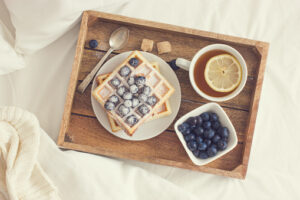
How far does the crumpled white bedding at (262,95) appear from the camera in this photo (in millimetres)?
1246

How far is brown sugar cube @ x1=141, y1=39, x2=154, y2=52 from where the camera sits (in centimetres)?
116

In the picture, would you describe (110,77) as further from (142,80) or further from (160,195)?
(160,195)

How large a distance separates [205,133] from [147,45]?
39 centimetres

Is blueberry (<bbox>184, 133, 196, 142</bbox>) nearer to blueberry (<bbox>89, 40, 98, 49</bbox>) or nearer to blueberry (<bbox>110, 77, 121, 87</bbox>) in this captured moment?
blueberry (<bbox>110, 77, 121, 87</bbox>)

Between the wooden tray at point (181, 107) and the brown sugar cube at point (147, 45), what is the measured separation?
0.02 meters

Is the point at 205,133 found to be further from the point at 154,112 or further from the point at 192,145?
the point at 154,112

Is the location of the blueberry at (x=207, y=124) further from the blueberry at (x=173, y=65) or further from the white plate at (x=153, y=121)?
the blueberry at (x=173, y=65)

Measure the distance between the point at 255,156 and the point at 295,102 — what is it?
29 cm

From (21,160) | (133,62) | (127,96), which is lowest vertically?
(21,160)

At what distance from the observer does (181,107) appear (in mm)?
1169

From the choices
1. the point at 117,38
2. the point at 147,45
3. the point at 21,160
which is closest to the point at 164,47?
the point at 147,45

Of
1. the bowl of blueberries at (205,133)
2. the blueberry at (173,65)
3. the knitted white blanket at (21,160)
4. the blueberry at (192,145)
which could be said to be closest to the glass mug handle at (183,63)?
the blueberry at (173,65)

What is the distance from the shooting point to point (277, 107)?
131 centimetres

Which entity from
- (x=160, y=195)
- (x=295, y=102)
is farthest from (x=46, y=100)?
(x=295, y=102)
